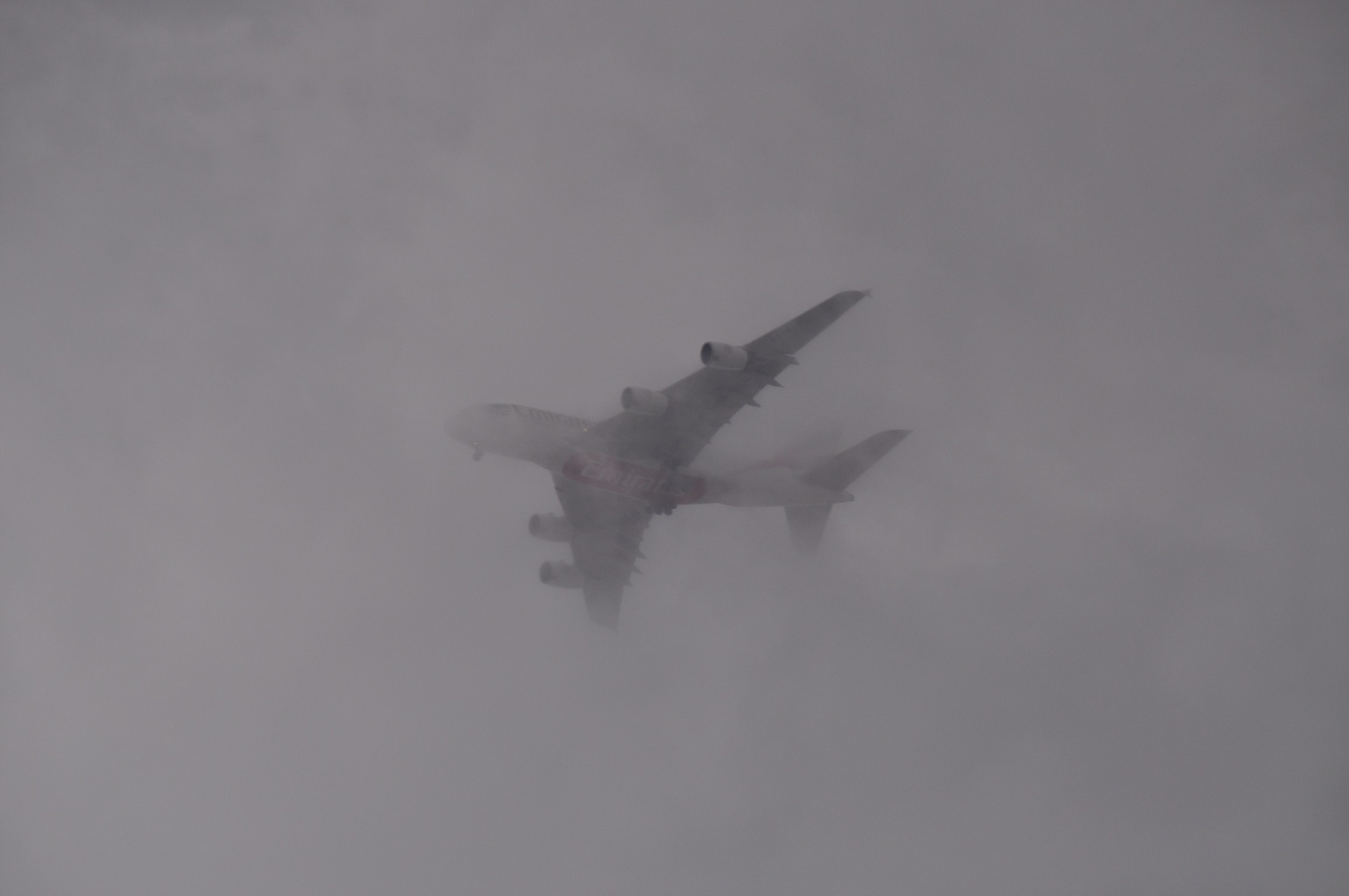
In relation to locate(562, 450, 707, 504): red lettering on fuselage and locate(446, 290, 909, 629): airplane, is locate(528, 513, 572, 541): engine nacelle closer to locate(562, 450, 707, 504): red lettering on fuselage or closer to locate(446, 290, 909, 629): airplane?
locate(446, 290, 909, 629): airplane

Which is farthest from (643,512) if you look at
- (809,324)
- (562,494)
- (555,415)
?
(809,324)

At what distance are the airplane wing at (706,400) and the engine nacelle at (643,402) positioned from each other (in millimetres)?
842

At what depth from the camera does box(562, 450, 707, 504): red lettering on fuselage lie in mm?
35344

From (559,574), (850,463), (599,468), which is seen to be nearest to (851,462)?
(850,463)

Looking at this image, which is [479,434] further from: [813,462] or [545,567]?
[813,462]

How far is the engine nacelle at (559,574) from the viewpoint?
40531 millimetres

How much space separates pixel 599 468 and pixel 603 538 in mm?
5523

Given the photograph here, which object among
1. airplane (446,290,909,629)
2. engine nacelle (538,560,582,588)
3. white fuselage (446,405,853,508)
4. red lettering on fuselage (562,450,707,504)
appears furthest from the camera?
engine nacelle (538,560,582,588)

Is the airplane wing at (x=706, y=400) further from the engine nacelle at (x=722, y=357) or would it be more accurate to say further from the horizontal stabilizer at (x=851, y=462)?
the horizontal stabilizer at (x=851, y=462)

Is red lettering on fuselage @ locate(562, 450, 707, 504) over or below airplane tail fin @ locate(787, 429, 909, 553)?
over

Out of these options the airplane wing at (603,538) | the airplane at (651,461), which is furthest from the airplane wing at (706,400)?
the airplane wing at (603,538)

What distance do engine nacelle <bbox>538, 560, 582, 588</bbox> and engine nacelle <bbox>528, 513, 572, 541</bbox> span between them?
1799 millimetres

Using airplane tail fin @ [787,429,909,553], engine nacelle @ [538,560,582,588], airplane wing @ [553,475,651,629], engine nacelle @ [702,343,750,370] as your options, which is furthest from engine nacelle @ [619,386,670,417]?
engine nacelle @ [538,560,582,588]

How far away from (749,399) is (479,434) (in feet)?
33.7
